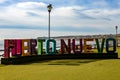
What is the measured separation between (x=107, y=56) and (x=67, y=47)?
4.36m

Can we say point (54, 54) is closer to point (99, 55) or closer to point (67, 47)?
point (67, 47)

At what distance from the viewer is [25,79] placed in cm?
1884

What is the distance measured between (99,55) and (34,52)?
6386mm

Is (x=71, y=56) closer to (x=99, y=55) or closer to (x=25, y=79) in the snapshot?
(x=99, y=55)

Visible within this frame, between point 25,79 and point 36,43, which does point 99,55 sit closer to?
point 36,43

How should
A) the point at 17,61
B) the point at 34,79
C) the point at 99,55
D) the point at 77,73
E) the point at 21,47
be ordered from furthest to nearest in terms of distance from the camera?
the point at 99,55 → the point at 21,47 → the point at 17,61 → the point at 77,73 → the point at 34,79

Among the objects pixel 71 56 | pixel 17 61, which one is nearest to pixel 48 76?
pixel 17 61

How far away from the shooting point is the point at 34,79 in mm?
18750

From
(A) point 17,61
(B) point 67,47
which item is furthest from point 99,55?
(A) point 17,61

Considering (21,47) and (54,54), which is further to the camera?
(54,54)

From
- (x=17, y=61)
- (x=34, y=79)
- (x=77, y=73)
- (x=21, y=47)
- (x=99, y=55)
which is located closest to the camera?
(x=34, y=79)

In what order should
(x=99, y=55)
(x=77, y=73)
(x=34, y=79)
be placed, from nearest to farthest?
(x=34, y=79) < (x=77, y=73) < (x=99, y=55)

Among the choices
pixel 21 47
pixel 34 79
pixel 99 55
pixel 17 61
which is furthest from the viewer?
pixel 99 55

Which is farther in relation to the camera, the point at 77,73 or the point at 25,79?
the point at 77,73
